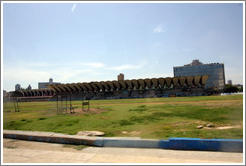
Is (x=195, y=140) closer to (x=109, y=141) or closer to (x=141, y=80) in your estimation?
(x=109, y=141)

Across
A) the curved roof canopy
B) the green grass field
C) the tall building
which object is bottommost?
the green grass field

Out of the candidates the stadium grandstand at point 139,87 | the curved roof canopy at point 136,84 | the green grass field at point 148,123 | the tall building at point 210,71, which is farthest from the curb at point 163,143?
the tall building at point 210,71

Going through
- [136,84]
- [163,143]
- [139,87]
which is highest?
[136,84]

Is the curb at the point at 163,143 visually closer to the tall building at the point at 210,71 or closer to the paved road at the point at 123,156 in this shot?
the paved road at the point at 123,156

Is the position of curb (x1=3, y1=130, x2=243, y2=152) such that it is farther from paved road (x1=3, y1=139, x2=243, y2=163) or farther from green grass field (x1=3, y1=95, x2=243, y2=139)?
green grass field (x1=3, y1=95, x2=243, y2=139)

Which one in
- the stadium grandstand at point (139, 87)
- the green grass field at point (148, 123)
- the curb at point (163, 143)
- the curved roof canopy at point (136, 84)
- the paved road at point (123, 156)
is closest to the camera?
the paved road at point (123, 156)

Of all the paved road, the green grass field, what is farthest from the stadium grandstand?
the paved road

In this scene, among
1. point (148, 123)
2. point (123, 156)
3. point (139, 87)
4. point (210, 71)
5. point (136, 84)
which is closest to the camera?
point (123, 156)

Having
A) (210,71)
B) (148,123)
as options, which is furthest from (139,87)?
(210,71)

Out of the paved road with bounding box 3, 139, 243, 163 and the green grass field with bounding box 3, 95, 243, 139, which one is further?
the green grass field with bounding box 3, 95, 243, 139

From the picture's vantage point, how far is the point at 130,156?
5.27m

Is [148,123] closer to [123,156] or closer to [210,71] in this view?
[123,156]

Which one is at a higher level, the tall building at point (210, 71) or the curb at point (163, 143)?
the tall building at point (210, 71)

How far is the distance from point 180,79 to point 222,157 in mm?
65860
